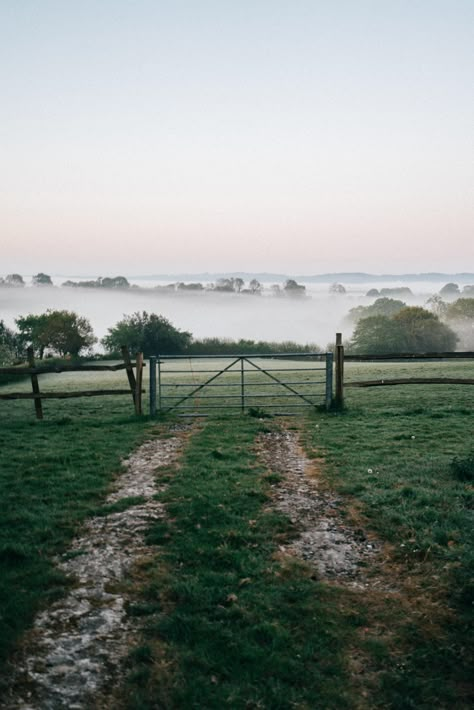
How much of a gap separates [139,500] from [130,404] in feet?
36.9

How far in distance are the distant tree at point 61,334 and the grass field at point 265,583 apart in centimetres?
5311

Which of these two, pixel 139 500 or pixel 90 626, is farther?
pixel 139 500

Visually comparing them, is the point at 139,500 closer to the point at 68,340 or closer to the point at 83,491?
the point at 83,491

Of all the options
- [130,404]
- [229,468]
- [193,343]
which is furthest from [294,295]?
[229,468]

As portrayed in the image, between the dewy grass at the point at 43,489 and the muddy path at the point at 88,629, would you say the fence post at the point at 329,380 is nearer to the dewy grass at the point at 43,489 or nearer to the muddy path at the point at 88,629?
the dewy grass at the point at 43,489

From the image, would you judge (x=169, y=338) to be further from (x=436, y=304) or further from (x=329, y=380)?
(x=436, y=304)

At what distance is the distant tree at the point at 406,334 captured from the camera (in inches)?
2640

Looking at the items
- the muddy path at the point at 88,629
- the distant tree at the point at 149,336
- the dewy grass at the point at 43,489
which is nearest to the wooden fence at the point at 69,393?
the dewy grass at the point at 43,489

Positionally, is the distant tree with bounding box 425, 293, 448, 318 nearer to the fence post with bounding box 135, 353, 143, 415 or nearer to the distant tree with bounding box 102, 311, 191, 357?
the distant tree with bounding box 102, 311, 191, 357

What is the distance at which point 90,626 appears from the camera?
4496mm

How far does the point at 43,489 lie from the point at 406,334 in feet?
212

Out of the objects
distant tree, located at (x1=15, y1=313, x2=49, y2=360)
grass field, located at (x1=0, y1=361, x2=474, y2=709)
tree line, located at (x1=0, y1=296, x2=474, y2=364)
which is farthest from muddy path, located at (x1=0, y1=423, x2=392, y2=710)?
distant tree, located at (x1=15, y1=313, x2=49, y2=360)

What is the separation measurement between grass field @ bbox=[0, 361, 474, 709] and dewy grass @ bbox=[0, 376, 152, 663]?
25 millimetres

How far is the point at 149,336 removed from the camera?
56031 millimetres
